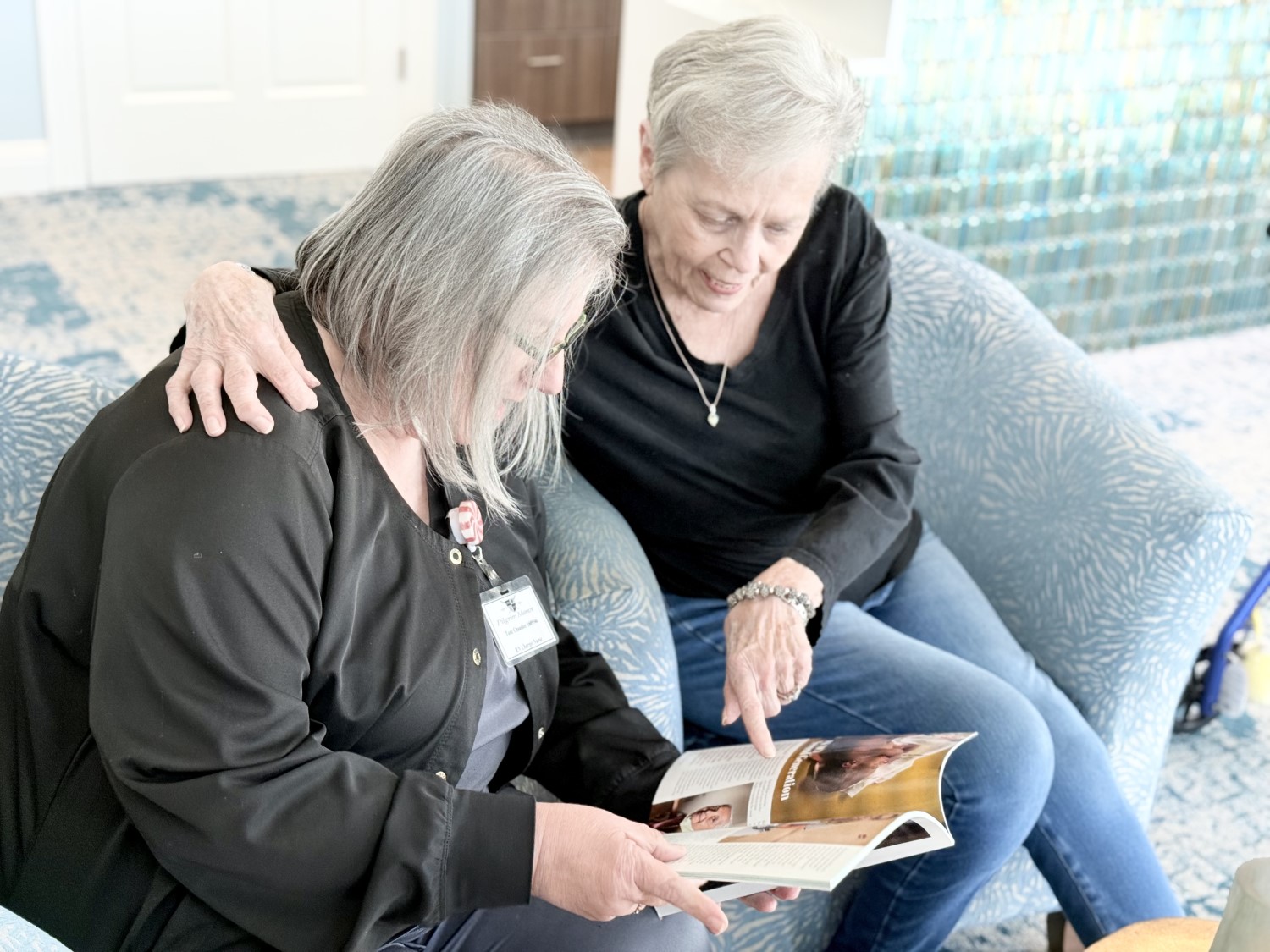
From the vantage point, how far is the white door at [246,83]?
14.3 ft

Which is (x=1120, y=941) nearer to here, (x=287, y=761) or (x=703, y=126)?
(x=287, y=761)

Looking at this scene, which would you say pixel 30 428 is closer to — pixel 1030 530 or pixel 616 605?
pixel 616 605

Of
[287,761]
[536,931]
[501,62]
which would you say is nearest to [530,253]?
[287,761]

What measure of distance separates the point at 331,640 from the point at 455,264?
32cm

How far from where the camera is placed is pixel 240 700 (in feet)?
3.32

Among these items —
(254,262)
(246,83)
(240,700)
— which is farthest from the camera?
(246,83)

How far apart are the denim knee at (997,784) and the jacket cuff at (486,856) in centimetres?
62

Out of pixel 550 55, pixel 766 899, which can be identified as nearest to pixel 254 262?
pixel 550 55

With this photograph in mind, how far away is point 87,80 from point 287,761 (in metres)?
3.88

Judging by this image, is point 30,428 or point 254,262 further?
point 254,262

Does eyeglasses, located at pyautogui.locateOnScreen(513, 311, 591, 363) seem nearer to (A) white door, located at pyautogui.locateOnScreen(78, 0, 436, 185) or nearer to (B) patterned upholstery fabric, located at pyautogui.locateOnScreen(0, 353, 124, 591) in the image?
(B) patterned upholstery fabric, located at pyautogui.locateOnScreen(0, 353, 124, 591)

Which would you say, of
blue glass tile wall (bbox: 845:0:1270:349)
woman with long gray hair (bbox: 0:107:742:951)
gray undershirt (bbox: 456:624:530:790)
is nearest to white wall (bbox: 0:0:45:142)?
blue glass tile wall (bbox: 845:0:1270:349)

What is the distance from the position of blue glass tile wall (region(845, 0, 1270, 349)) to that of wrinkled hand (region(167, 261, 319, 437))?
182 centimetres

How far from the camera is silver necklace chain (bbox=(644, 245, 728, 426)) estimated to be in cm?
174
